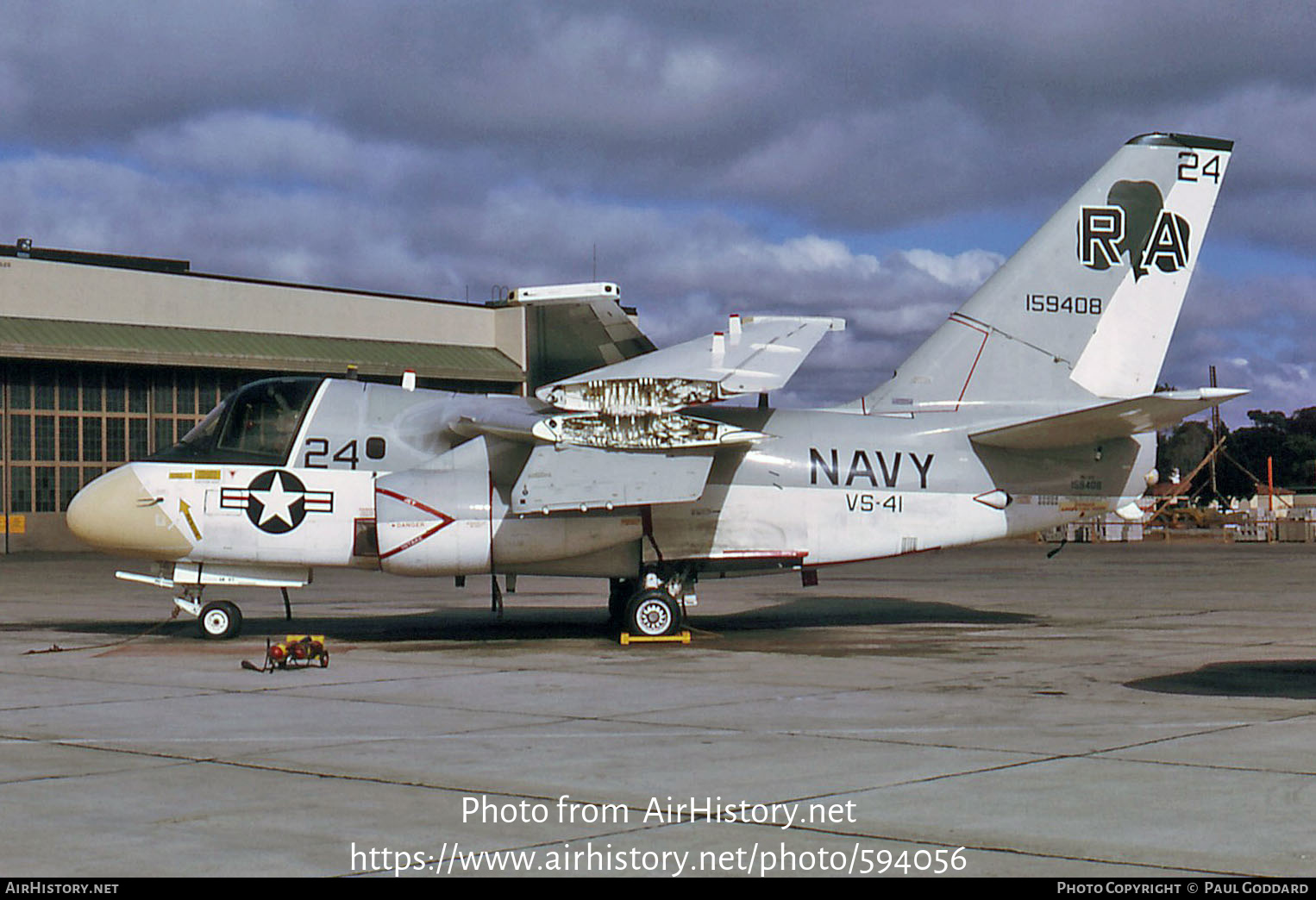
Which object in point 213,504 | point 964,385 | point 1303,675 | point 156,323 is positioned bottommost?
point 1303,675

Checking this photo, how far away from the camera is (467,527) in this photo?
1709cm

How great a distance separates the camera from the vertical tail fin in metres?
18.9

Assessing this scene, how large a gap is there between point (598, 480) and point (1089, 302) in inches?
284

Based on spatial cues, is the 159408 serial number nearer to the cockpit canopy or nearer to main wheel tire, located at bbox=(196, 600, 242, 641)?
the cockpit canopy

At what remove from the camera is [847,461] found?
711 inches

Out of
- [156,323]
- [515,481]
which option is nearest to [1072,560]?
[515,481]

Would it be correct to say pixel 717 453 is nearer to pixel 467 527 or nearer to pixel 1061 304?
pixel 467 527

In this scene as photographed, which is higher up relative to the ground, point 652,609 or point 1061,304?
point 1061,304

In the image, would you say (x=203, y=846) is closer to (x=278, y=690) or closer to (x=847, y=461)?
(x=278, y=690)

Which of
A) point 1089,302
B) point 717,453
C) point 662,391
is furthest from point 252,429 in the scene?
point 1089,302

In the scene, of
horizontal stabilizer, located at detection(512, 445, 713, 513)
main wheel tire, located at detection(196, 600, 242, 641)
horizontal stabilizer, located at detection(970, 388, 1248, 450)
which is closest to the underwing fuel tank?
horizontal stabilizer, located at detection(512, 445, 713, 513)

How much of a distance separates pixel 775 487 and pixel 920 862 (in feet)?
38.2

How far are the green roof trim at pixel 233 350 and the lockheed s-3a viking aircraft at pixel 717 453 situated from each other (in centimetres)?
3549

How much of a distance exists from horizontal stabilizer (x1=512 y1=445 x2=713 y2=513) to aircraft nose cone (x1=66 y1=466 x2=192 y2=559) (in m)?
4.37
